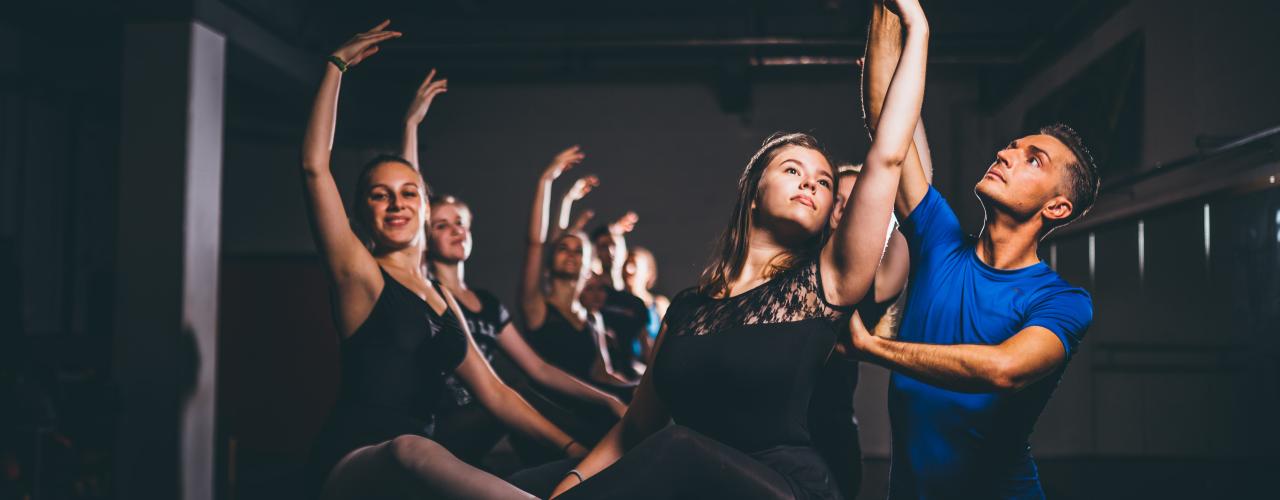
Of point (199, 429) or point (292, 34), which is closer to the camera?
point (199, 429)

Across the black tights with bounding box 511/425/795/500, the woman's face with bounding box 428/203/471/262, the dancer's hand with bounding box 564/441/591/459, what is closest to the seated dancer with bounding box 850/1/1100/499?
the black tights with bounding box 511/425/795/500

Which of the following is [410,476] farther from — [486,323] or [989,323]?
[486,323]

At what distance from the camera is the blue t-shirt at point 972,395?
1.78 m

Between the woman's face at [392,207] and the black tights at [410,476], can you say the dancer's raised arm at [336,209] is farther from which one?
the black tights at [410,476]

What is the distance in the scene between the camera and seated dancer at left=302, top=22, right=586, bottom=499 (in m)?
1.99

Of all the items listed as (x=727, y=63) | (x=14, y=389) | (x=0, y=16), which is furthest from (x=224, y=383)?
(x=727, y=63)

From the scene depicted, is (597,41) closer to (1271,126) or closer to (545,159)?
(545,159)

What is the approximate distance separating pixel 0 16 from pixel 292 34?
7.14ft

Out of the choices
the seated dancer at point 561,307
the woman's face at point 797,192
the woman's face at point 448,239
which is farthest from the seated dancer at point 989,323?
the seated dancer at point 561,307

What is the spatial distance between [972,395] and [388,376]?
133 cm

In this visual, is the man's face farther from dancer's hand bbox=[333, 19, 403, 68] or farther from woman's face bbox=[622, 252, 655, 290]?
woman's face bbox=[622, 252, 655, 290]

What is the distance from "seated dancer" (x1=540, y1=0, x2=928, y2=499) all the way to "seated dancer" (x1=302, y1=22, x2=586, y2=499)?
40 centimetres

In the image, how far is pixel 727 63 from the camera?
796 cm

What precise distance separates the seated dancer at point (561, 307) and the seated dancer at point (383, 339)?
1.62 metres
